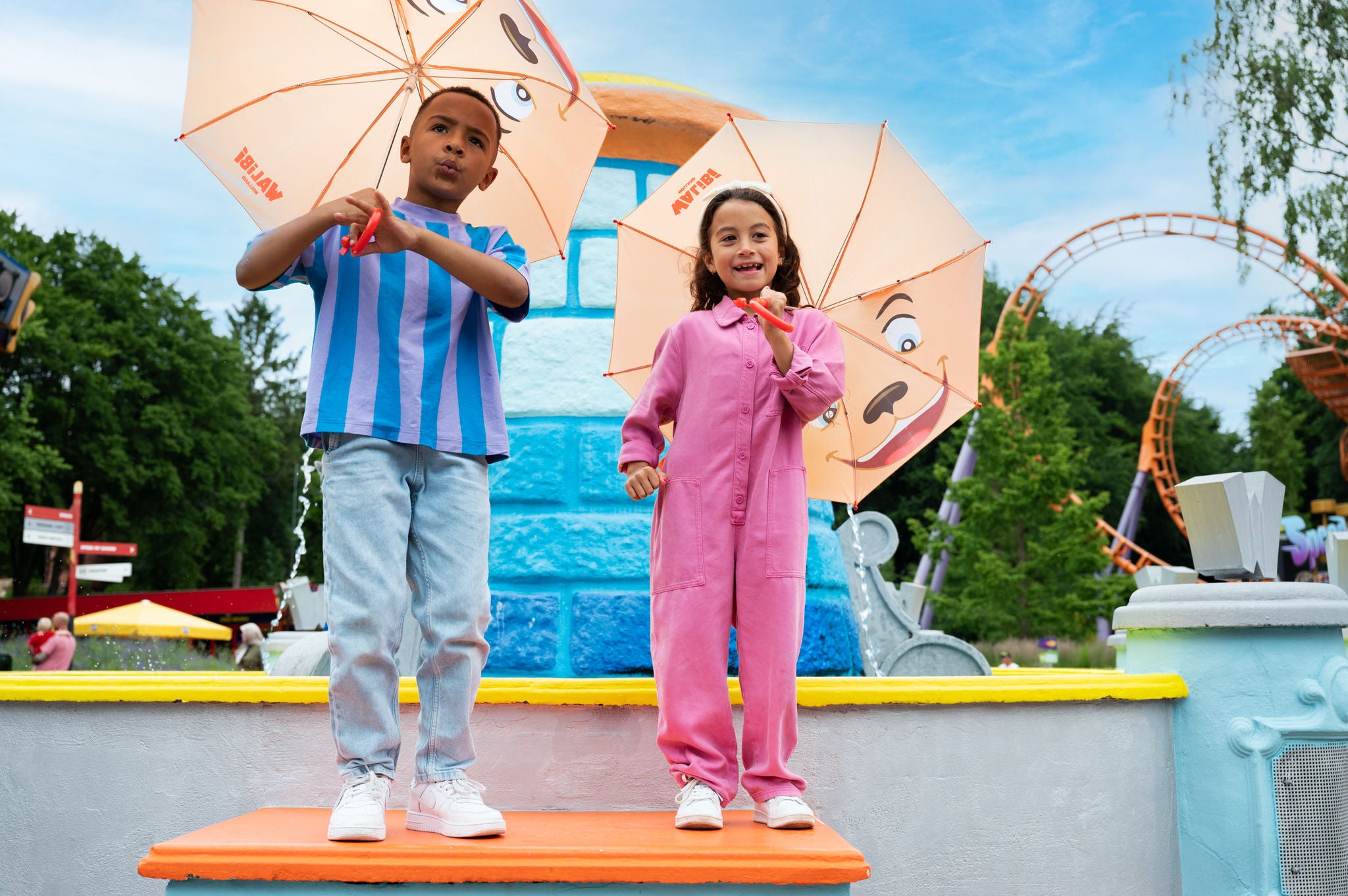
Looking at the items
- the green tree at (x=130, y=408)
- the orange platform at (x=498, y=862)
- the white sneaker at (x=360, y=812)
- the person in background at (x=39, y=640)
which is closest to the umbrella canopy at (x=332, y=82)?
the white sneaker at (x=360, y=812)

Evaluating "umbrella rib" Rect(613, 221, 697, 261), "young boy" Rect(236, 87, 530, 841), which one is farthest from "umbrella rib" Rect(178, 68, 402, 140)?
"umbrella rib" Rect(613, 221, 697, 261)

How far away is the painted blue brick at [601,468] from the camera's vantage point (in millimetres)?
4395

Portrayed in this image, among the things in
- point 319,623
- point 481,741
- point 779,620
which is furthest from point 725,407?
point 319,623

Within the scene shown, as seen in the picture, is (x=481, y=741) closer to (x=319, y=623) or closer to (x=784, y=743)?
(x=784, y=743)

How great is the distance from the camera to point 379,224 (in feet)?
7.86

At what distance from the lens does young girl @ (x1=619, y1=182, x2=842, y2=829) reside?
8.79ft

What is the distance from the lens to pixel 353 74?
3141 mm

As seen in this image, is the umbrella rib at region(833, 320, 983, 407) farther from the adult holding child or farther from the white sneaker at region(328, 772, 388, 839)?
the white sneaker at region(328, 772, 388, 839)

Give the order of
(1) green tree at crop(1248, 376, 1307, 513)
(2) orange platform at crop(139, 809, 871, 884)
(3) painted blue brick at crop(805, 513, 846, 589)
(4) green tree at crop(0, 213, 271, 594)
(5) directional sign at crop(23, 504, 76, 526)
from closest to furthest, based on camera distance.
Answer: (2) orange platform at crop(139, 809, 871, 884), (3) painted blue brick at crop(805, 513, 846, 589), (5) directional sign at crop(23, 504, 76, 526), (4) green tree at crop(0, 213, 271, 594), (1) green tree at crop(1248, 376, 1307, 513)

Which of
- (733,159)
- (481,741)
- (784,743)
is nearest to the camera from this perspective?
(784,743)

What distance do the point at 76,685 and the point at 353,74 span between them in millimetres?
1959

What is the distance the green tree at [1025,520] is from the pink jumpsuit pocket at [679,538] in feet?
59.9

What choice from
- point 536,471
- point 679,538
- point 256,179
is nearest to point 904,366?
point 679,538

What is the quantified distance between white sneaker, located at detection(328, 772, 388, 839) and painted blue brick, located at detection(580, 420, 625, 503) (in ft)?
6.94
